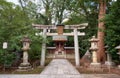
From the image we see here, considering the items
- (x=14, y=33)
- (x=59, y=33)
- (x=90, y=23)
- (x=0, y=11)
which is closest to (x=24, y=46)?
(x=14, y=33)

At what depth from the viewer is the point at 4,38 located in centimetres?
1409

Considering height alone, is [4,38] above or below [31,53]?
above

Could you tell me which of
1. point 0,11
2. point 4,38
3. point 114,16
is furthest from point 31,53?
point 114,16

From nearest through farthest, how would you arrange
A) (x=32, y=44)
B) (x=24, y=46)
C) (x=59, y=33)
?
(x=24, y=46) < (x=32, y=44) < (x=59, y=33)

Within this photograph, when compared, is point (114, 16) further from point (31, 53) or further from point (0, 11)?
point (0, 11)

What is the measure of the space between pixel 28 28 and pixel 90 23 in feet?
32.3

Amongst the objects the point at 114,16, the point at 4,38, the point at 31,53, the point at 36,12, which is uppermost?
the point at 36,12

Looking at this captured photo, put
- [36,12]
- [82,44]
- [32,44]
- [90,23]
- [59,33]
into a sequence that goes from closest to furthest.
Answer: [32,44] → [59,33] → [90,23] → [82,44] → [36,12]

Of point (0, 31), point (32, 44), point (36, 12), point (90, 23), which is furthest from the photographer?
point (36, 12)

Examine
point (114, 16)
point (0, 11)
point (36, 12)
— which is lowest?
point (114, 16)

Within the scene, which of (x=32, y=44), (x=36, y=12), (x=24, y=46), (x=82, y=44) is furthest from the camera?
(x=36, y=12)

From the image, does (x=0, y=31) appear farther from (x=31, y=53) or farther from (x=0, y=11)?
(x=0, y=11)

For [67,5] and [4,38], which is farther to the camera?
[67,5]

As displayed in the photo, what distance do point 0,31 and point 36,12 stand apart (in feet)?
54.5
